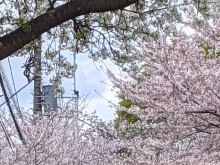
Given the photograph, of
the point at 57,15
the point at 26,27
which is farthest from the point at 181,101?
the point at 26,27

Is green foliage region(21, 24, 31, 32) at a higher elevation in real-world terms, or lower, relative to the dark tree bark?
lower

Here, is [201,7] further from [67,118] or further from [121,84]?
[67,118]

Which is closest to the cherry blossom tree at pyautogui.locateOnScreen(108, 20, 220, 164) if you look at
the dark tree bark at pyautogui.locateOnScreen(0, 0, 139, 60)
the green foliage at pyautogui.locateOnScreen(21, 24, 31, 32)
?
the dark tree bark at pyautogui.locateOnScreen(0, 0, 139, 60)

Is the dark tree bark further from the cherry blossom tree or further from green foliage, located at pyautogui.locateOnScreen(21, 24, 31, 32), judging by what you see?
the cherry blossom tree

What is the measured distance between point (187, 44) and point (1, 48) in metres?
4.26

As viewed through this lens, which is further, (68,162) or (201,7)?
(68,162)

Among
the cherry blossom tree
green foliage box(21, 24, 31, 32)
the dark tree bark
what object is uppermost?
the cherry blossom tree

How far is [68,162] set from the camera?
893 centimetres

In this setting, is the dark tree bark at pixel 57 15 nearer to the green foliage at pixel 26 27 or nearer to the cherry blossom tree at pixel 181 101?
the green foliage at pixel 26 27

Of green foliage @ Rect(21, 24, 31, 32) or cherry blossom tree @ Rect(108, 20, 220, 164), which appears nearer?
green foliage @ Rect(21, 24, 31, 32)

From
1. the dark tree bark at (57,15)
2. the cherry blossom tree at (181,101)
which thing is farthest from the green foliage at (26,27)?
the cherry blossom tree at (181,101)

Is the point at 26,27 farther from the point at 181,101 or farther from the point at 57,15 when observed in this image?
the point at 181,101

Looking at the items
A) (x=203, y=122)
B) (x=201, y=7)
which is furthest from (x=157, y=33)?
(x=203, y=122)

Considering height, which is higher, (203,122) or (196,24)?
(203,122)
